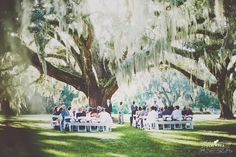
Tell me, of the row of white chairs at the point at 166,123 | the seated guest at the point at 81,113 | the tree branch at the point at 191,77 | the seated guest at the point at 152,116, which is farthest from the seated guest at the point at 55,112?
the tree branch at the point at 191,77

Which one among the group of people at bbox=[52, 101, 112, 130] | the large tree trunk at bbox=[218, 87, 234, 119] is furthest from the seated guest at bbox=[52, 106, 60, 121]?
the large tree trunk at bbox=[218, 87, 234, 119]

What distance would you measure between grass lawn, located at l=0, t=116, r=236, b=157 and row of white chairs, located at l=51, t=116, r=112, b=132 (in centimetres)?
4

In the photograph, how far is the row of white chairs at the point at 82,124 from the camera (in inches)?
142

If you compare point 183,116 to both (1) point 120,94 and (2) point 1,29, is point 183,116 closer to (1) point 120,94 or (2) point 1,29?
(1) point 120,94

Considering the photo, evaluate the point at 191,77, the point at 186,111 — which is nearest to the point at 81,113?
the point at 186,111

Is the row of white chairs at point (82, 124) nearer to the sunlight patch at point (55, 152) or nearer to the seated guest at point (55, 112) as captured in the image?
the seated guest at point (55, 112)

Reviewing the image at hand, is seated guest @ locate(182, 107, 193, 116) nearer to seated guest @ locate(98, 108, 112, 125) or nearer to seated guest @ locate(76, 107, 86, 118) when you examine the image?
seated guest @ locate(98, 108, 112, 125)

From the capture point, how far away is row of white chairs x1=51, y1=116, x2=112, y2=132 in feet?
11.8

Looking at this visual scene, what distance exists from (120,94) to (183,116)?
54 cm

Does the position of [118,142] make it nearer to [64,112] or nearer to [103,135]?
[103,135]

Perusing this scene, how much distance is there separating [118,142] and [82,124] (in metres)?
0.32

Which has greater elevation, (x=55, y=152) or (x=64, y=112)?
(x=64, y=112)

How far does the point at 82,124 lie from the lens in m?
3.62

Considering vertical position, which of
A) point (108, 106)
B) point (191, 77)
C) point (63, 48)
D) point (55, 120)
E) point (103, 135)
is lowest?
point (103, 135)
